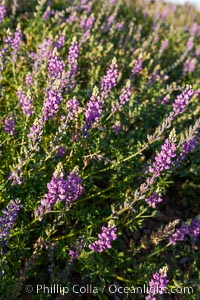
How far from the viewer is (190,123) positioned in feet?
18.3

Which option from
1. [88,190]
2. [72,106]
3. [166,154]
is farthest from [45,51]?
[166,154]

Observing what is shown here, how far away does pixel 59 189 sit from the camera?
2.72 m

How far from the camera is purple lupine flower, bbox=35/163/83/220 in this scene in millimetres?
2680

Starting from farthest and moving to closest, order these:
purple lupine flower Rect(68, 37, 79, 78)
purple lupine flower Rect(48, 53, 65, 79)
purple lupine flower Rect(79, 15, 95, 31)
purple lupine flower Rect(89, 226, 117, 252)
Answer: purple lupine flower Rect(79, 15, 95, 31), purple lupine flower Rect(68, 37, 79, 78), purple lupine flower Rect(48, 53, 65, 79), purple lupine flower Rect(89, 226, 117, 252)

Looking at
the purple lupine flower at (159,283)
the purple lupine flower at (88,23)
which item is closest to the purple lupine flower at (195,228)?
the purple lupine flower at (159,283)

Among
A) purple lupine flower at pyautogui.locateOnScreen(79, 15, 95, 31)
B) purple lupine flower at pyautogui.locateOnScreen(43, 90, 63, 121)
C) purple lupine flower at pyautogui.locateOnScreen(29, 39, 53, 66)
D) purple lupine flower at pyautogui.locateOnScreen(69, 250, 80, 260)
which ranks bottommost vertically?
purple lupine flower at pyautogui.locateOnScreen(69, 250, 80, 260)

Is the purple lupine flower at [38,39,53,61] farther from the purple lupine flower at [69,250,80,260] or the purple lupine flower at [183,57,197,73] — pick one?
the purple lupine flower at [183,57,197,73]

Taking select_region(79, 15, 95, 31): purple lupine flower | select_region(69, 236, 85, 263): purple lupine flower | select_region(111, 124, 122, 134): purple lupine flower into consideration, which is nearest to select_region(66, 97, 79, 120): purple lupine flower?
select_region(111, 124, 122, 134): purple lupine flower

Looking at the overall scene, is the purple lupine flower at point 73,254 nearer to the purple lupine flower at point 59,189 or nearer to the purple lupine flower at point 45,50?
the purple lupine flower at point 59,189

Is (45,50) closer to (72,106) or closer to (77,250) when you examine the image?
(72,106)

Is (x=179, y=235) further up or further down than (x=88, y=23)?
further down

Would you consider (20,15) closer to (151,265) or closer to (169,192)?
(169,192)

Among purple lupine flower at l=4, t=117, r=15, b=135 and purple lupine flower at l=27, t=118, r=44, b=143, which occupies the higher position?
purple lupine flower at l=4, t=117, r=15, b=135

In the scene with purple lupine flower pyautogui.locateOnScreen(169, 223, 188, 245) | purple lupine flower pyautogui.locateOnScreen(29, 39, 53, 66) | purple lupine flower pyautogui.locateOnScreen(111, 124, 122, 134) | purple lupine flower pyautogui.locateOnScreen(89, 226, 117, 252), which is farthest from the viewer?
purple lupine flower pyautogui.locateOnScreen(29, 39, 53, 66)
